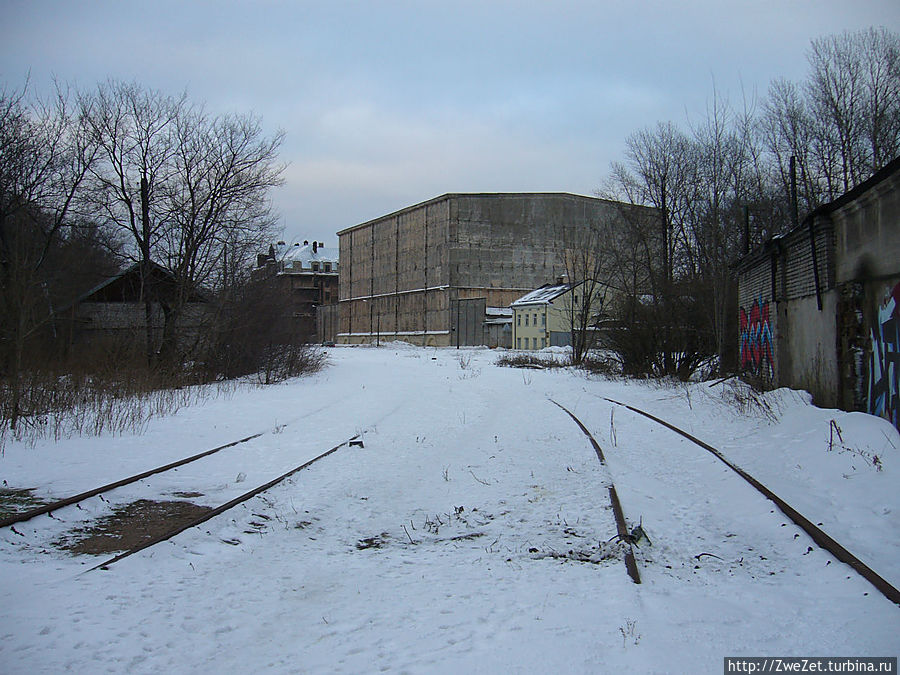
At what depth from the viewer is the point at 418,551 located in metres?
5.78

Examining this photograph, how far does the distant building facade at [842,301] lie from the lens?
940cm

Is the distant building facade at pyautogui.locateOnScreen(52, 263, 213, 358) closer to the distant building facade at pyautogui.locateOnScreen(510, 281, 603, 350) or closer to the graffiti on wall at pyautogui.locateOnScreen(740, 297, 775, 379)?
the graffiti on wall at pyautogui.locateOnScreen(740, 297, 775, 379)

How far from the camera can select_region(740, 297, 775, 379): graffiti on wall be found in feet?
52.5

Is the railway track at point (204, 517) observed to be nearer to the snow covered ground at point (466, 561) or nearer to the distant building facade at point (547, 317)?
the snow covered ground at point (466, 561)

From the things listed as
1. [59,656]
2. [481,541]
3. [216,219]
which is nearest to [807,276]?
[481,541]

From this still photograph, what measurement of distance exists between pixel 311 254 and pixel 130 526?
11796 centimetres

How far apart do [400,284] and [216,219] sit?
182 feet

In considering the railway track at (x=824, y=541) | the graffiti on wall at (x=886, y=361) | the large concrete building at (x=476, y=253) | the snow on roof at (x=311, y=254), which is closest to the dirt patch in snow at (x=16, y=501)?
the railway track at (x=824, y=541)

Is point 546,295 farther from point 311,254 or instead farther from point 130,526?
point 311,254

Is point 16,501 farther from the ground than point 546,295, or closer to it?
closer to it

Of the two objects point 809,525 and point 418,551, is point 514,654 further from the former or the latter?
point 809,525

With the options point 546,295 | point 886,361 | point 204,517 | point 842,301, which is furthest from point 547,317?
point 204,517

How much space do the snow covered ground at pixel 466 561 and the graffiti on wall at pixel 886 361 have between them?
409mm

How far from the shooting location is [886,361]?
9.47m
